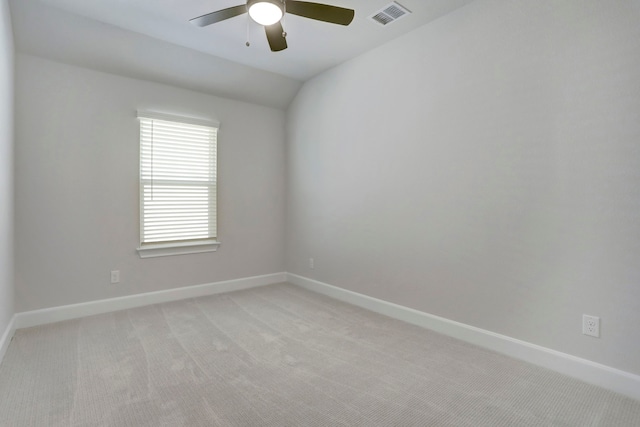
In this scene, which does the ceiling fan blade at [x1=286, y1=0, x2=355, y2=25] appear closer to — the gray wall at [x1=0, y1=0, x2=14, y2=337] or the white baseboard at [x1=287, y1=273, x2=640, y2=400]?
the gray wall at [x1=0, y1=0, x2=14, y2=337]

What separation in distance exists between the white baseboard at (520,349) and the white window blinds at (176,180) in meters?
2.17

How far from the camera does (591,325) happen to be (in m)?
2.08

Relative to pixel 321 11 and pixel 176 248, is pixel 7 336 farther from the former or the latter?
pixel 321 11

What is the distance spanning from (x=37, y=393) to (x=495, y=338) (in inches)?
124

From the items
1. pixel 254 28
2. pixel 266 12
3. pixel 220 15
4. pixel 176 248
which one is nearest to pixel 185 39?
pixel 254 28

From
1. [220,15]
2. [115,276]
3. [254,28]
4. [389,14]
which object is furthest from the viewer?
[115,276]

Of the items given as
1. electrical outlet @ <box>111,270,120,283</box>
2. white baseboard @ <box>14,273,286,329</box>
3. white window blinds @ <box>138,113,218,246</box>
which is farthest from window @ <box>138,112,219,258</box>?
white baseboard @ <box>14,273,286,329</box>

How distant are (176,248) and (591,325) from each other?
3.92 meters

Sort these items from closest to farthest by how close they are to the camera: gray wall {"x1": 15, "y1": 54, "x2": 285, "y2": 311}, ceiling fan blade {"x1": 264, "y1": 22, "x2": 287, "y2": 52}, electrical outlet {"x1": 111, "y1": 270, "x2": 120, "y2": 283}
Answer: ceiling fan blade {"x1": 264, "y1": 22, "x2": 287, "y2": 52}, gray wall {"x1": 15, "y1": 54, "x2": 285, "y2": 311}, electrical outlet {"x1": 111, "y1": 270, "x2": 120, "y2": 283}

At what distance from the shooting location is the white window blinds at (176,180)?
3.61 meters

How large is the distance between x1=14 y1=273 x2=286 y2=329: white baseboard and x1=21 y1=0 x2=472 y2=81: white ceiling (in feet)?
9.01

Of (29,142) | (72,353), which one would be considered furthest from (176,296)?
(29,142)

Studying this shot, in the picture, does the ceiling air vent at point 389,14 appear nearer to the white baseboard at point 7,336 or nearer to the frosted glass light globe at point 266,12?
the frosted glass light globe at point 266,12

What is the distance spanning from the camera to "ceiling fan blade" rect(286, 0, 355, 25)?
6.63ft
